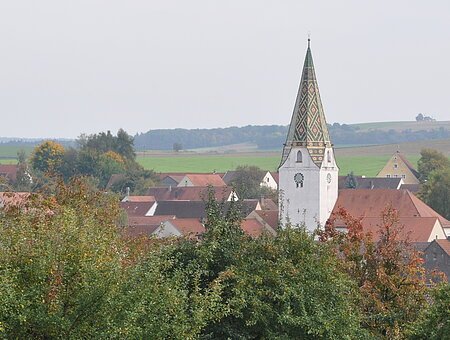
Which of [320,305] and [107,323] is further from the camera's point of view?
[320,305]

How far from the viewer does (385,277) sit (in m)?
33.7

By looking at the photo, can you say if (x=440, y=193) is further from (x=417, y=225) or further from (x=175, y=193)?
(x=175, y=193)

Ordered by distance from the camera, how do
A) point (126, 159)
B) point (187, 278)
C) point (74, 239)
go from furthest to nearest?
point (126, 159), point (187, 278), point (74, 239)

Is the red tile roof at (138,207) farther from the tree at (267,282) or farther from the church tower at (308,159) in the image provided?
the tree at (267,282)

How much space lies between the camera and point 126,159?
548 feet

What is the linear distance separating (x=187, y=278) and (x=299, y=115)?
65.9m

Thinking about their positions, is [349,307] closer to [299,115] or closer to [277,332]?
[277,332]

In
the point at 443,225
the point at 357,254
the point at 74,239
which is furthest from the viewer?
the point at 443,225

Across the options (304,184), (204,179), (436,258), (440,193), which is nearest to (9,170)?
(204,179)

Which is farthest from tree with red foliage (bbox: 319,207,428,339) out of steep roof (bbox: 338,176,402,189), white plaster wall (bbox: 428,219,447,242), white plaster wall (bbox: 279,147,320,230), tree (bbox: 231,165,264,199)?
steep roof (bbox: 338,176,402,189)

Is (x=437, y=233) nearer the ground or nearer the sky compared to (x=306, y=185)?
nearer the ground

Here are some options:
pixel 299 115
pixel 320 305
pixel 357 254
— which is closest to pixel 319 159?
pixel 299 115

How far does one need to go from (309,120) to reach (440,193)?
21.1 m

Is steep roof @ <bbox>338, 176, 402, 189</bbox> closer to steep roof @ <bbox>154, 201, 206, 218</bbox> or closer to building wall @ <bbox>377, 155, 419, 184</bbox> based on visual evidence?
building wall @ <bbox>377, 155, 419, 184</bbox>
